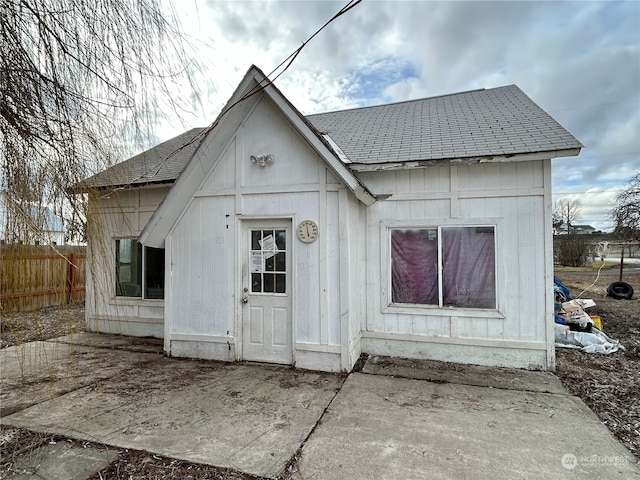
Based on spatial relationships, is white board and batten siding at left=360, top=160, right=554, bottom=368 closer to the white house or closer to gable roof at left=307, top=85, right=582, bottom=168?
the white house

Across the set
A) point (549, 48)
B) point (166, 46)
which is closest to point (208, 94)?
point (166, 46)

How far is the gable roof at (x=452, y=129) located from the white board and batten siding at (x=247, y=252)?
1.27 meters

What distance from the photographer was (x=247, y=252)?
5859 mm

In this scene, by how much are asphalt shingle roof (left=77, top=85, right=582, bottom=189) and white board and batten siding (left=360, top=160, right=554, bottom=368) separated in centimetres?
34

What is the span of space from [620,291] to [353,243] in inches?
475

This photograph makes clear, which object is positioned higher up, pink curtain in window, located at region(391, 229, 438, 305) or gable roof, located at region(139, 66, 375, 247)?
gable roof, located at region(139, 66, 375, 247)

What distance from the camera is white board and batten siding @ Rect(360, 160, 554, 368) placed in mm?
5344

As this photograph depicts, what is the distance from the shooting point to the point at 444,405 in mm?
4137

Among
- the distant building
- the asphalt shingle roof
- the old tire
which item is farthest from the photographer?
the distant building

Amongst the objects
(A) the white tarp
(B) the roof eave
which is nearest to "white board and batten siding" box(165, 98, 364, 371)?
(B) the roof eave

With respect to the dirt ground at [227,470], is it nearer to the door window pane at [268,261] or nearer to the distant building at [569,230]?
the door window pane at [268,261]

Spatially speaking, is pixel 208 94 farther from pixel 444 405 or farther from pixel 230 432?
pixel 444 405

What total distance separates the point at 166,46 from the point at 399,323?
5208 mm

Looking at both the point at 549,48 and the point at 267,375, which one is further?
the point at 549,48
